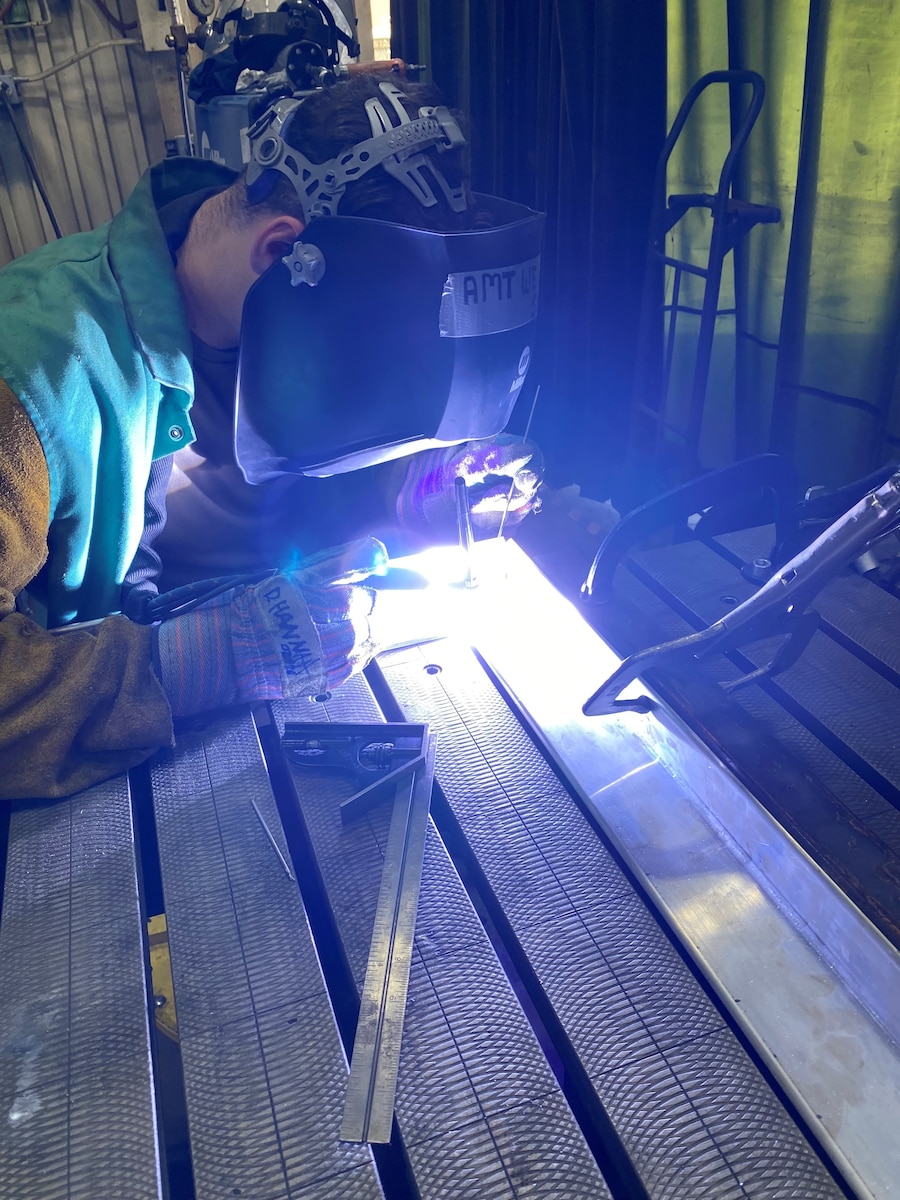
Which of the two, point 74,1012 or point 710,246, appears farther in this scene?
point 710,246

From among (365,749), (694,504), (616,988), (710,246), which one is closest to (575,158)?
(710,246)

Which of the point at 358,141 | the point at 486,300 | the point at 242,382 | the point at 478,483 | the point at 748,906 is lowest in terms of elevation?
the point at 748,906

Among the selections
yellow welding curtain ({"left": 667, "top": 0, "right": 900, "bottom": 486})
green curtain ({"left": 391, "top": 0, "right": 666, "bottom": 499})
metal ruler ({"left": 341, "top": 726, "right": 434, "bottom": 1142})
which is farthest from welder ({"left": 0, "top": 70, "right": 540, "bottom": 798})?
green curtain ({"left": 391, "top": 0, "right": 666, "bottom": 499})

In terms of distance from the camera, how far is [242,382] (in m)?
1.29

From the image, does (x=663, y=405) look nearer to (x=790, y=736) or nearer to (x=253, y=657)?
(x=790, y=736)

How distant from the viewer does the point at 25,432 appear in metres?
1.18

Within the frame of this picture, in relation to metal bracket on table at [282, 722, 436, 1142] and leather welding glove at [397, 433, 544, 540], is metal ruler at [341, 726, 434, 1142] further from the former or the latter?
leather welding glove at [397, 433, 544, 540]

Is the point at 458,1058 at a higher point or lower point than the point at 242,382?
lower

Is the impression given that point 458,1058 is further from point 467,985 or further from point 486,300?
point 486,300

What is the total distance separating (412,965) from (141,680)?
59cm

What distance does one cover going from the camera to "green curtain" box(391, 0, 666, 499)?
2576 millimetres

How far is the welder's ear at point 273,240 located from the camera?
1.27 metres

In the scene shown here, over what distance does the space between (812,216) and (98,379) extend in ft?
5.87

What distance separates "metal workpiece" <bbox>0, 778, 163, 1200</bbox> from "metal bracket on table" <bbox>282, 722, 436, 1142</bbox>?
21cm
